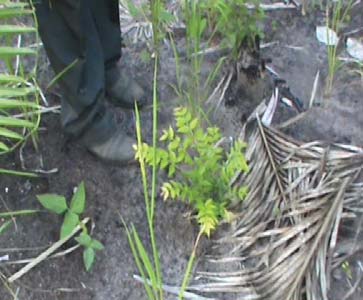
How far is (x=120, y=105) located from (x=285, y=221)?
24.9 inches

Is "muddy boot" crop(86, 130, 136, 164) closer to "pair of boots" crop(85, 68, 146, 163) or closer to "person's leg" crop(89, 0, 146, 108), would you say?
"pair of boots" crop(85, 68, 146, 163)

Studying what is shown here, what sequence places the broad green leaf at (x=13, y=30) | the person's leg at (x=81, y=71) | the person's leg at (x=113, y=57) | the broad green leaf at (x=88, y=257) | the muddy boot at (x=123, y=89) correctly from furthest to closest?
the muddy boot at (x=123, y=89), the person's leg at (x=113, y=57), the broad green leaf at (x=88, y=257), the person's leg at (x=81, y=71), the broad green leaf at (x=13, y=30)

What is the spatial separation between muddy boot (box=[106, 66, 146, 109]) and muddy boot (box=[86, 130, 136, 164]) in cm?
15

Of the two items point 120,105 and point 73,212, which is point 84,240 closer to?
point 73,212

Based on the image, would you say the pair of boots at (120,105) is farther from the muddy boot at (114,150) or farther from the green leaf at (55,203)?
the green leaf at (55,203)

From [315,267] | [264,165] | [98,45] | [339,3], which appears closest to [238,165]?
[264,165]

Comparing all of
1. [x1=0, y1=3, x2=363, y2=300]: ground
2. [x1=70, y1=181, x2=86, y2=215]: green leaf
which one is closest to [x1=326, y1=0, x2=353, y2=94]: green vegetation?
[x1=0, y1=3, x2=363, y2=300]: ground

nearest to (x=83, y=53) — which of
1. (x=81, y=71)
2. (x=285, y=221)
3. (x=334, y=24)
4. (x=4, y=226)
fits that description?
(x=81, y=71)

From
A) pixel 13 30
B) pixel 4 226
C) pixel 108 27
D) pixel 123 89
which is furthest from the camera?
pixel 123 89

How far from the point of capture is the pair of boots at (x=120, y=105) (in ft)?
7.13

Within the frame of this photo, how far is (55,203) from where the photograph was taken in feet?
6.71

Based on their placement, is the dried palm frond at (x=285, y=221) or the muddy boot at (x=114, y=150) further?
the muddy boot at (x=114, y=150)

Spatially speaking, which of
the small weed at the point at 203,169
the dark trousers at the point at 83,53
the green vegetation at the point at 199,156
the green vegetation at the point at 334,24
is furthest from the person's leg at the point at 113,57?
the green vegetation at the point at 334,24

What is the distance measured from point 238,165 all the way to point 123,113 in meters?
0.51
